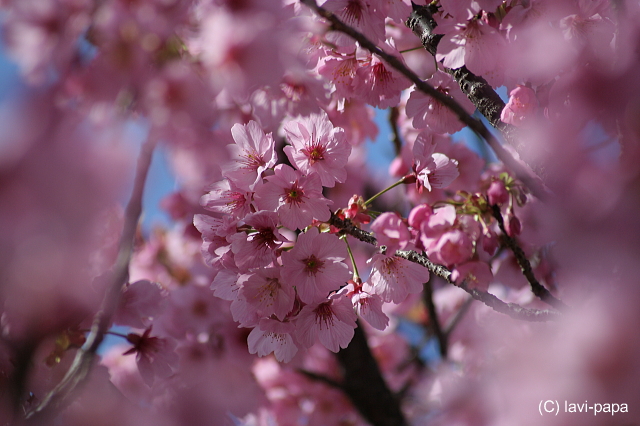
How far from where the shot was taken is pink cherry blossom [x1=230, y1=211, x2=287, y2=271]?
1.13m

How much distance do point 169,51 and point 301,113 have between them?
2.61 feet

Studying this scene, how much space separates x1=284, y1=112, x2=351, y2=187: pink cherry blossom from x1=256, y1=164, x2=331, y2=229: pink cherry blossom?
77 millimetres

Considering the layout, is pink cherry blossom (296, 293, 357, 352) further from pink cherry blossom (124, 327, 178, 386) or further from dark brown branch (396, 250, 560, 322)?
pink cherry blossom (124, 327, 178, 386)

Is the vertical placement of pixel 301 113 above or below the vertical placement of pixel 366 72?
below

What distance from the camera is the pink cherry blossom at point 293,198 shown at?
Answer: 1129 mm

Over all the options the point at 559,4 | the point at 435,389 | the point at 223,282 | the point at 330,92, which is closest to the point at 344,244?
the point at 223,282

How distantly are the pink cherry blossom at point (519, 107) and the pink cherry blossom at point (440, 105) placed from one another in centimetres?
16

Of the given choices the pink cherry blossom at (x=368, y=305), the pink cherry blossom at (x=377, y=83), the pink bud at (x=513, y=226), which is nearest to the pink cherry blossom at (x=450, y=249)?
the pink cherry blossom at (x=368, y=305)

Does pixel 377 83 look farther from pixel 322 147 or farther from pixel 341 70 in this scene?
pixel 322 147

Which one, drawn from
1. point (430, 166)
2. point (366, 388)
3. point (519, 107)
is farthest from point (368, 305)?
point (366, 388)

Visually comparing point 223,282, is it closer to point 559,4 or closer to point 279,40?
point 279,40

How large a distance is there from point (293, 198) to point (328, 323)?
34cm

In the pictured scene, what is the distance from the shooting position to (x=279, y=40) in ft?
2.70

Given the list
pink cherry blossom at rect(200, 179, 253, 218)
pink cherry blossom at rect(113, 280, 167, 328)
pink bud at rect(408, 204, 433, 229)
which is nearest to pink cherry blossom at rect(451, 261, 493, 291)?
pink bud at rect(408, 204, 433, 229)
